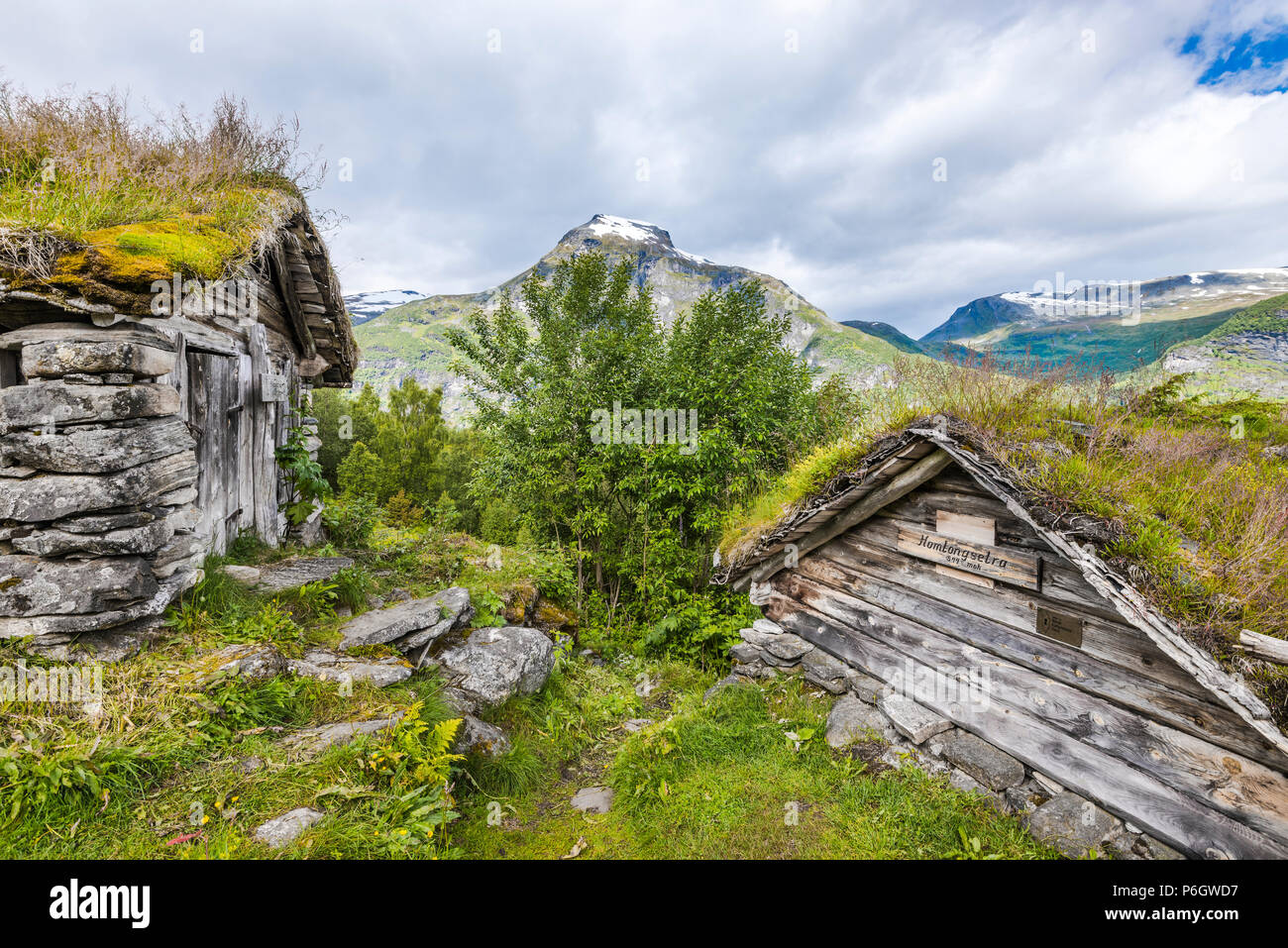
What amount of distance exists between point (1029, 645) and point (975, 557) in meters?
0.78

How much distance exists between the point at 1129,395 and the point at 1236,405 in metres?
2.61

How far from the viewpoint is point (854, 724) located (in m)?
5.10

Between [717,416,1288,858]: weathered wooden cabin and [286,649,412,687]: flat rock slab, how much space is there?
4.37m

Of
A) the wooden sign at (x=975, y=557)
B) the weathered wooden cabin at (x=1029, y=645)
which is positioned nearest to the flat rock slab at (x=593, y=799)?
the weathered wooden cabin at (x=1029, y=645)

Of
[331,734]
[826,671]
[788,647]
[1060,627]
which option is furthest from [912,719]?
[331,734]

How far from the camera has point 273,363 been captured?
7176mm

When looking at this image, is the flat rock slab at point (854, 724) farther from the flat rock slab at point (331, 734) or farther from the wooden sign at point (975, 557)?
the flat rock slab at point (331, 734)

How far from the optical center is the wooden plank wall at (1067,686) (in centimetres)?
288

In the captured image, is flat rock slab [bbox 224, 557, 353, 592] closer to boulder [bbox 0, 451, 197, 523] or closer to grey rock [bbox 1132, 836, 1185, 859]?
boulder [bbox 0, 451, 197, 523]

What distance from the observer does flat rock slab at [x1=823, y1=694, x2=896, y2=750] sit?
196 inches

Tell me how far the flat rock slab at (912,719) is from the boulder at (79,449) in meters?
6.92

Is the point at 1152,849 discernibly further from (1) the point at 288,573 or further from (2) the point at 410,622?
(1) the point at 288,573

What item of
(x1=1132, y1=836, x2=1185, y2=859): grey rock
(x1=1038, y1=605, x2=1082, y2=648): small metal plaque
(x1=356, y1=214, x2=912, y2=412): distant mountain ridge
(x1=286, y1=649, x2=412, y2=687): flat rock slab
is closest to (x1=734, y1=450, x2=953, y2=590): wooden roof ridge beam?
(x1=1038, y1=605, x2=1082, y2=648): small metal plaque

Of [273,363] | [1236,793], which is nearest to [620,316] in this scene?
[273,363]
